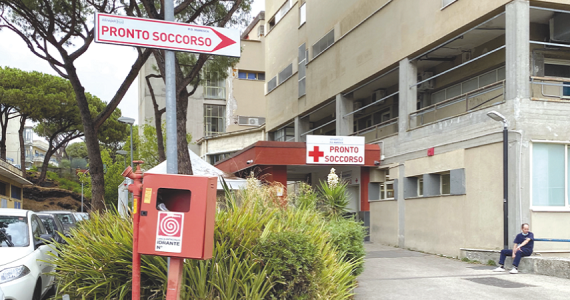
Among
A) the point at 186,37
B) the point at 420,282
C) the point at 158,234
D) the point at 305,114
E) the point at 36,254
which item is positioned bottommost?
the point at 420,282

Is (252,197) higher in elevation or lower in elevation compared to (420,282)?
higher

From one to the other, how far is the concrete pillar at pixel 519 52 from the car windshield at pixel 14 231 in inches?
450

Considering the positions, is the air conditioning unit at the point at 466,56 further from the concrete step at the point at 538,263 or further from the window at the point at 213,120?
the window at the point at 213,120

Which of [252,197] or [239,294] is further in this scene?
[252,197]

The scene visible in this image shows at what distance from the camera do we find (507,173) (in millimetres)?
13586

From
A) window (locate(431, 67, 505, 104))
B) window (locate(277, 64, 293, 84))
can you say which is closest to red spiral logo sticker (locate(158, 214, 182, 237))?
window (locate(431, 67, 505, 104))

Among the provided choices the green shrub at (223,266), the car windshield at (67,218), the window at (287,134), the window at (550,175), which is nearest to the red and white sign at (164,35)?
the green shrub at (223,266)

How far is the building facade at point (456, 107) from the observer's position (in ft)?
45.5

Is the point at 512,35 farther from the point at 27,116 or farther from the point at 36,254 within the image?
the point at 27,116

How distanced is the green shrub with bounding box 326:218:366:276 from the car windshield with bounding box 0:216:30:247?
4729 millimetres

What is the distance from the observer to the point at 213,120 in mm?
62375

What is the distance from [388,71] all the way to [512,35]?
6.85m

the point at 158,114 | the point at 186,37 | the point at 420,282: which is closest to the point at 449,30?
the point at 420,282

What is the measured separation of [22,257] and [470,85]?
610 inches
